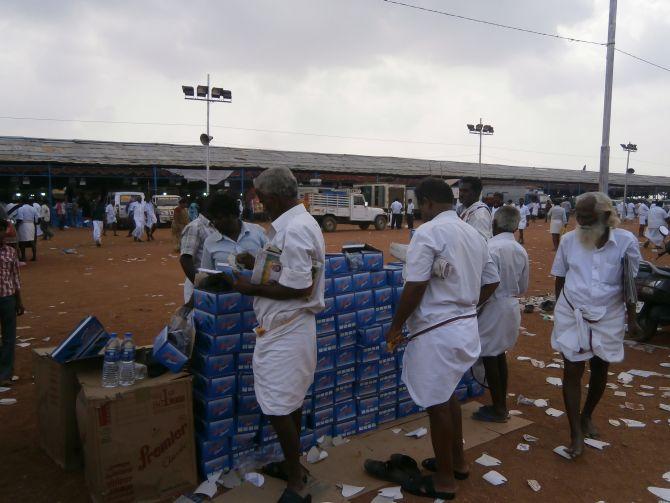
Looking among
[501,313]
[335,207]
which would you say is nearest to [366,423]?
[501,313]

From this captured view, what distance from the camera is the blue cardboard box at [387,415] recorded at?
13.9ft

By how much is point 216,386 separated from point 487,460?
201 centimetres

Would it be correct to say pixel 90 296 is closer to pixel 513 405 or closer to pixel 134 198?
pixel 513 405

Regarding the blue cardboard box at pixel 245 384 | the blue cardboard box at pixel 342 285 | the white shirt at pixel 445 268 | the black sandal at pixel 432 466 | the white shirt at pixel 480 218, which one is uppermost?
the white shirt at pixel 480 218

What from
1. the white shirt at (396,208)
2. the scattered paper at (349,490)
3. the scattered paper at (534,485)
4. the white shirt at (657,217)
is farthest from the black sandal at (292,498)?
the white shirt at (396,208)

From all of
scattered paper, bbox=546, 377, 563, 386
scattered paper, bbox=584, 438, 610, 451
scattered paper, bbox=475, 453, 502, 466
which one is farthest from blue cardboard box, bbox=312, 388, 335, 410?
scattered paper, bbox=546, 377, 563, 386

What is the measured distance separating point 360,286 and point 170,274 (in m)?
9.30

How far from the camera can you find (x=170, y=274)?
12.3 m

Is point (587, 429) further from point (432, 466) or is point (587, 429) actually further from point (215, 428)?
point (215, 428)

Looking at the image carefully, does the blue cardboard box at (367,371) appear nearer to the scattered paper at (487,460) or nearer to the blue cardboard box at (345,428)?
the blue cardboard box at (345,428)

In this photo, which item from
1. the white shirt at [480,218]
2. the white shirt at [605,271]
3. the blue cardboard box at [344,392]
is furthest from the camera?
the white shirt at [480,218]

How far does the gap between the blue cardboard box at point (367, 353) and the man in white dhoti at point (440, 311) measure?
2.99ft

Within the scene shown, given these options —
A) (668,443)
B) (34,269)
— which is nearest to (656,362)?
(668,443)

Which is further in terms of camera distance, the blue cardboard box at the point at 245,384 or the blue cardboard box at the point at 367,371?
the blue cardboard box at the point at 367,371
